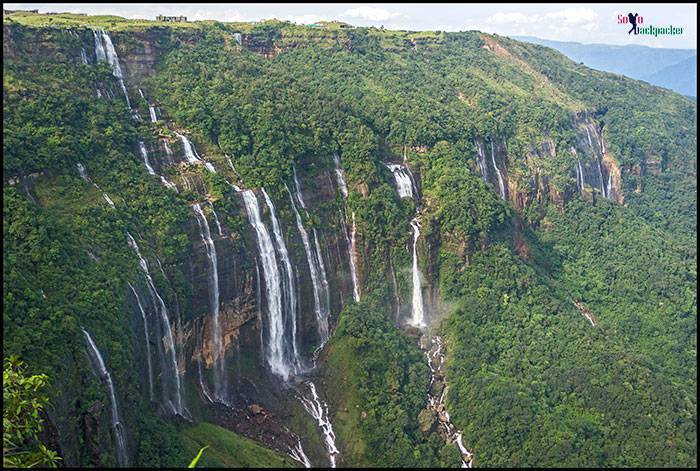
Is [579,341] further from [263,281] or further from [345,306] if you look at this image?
[263,281]

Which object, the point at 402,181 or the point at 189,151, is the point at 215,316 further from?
the point at 402,181

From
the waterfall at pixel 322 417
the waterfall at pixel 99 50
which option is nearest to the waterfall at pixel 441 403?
the waterfall at pixel 322 417

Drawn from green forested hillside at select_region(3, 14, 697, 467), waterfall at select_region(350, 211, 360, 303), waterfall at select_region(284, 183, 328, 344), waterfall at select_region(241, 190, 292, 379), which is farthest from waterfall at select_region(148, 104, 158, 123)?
waterfall at select_region(350, 211, 360, 303)

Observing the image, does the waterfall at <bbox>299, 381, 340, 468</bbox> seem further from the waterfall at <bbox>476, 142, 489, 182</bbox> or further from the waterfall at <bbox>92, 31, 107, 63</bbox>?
the waterfall at <bbox>476, 142, 489, 182</bbox>

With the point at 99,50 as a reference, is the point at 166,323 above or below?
below

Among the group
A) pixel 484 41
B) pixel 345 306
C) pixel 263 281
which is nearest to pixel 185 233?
pixel 263 281

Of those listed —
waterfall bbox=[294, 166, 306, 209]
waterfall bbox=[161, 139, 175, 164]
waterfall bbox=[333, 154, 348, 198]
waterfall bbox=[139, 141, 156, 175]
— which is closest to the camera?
waterfall bbox=[139, 141, 156, 175]

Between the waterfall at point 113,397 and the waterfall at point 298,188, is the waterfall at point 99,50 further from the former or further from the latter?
the waterfall at point 113,397

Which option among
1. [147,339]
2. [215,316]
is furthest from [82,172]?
[147,339]
